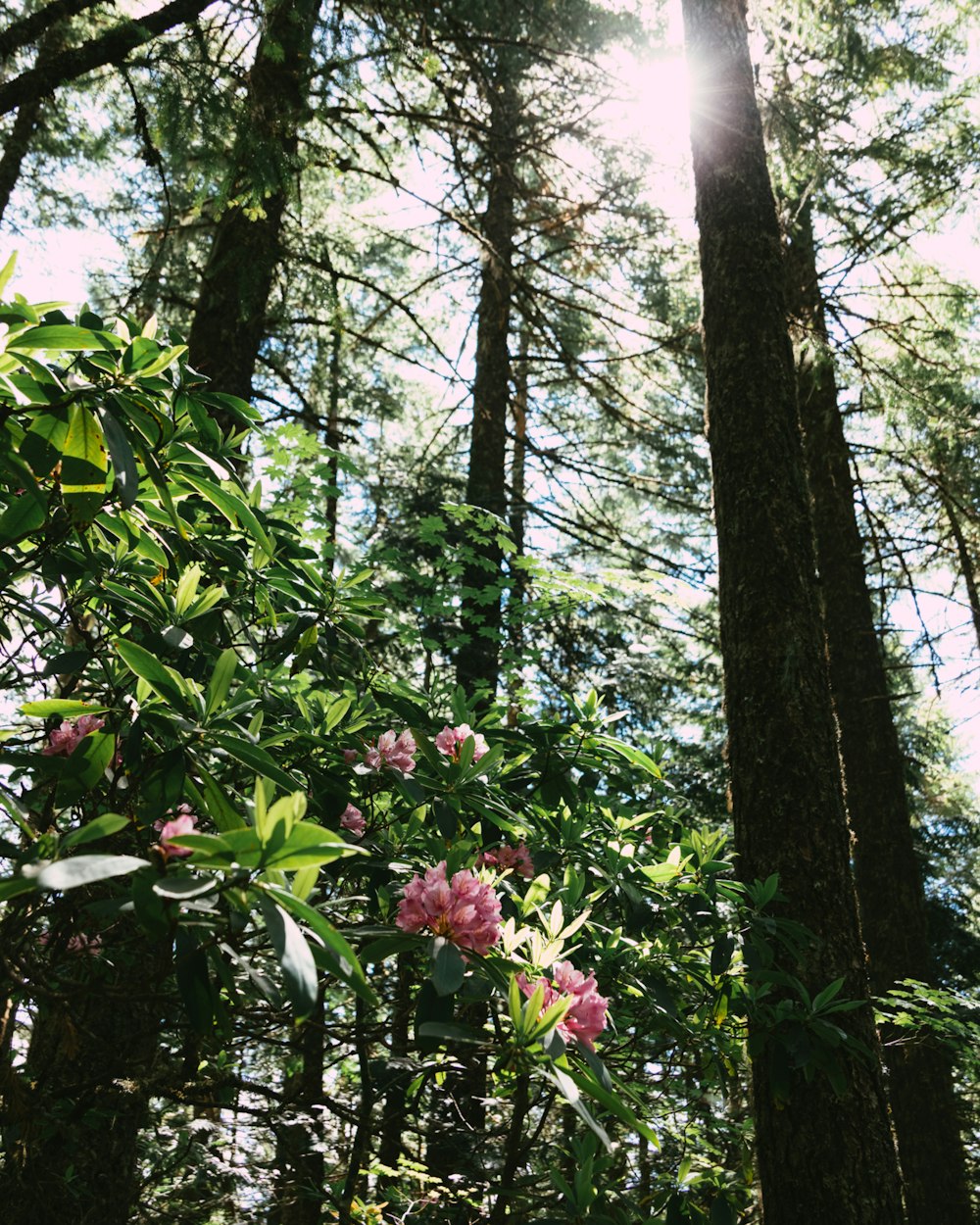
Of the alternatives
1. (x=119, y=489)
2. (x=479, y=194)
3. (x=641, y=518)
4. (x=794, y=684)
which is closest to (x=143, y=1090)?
(x=119, y=489)

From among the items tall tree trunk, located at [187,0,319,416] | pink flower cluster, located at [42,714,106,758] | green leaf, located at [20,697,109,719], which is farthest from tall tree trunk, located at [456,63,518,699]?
green leaf, located at [20,697,109,719]

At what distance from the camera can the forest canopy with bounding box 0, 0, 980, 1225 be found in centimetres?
146

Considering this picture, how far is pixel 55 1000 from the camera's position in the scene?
1.40 meters

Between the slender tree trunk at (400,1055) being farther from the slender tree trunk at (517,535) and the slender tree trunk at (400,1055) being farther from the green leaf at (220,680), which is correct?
the slender tree trunk at (517,535)

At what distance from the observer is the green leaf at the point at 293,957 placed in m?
0.91

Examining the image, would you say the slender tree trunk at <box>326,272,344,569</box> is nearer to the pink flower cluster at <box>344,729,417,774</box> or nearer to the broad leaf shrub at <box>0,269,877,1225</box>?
the broad leaf shrub at <box>0,269,877,1225</box>

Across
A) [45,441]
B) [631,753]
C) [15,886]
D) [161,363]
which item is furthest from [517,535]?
[15,886]

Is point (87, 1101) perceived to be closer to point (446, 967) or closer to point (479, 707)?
point (446, 967)

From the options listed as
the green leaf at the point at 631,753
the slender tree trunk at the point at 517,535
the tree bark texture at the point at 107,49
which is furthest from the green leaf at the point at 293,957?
the tree bark texture at the point at 107,49

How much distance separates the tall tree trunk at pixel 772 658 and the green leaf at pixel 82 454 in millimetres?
1955

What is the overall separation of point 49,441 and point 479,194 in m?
8.36

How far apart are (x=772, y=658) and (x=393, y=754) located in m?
1.58

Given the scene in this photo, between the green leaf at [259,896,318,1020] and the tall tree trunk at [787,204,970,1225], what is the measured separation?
473 cm

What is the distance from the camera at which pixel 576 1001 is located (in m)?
1.40
